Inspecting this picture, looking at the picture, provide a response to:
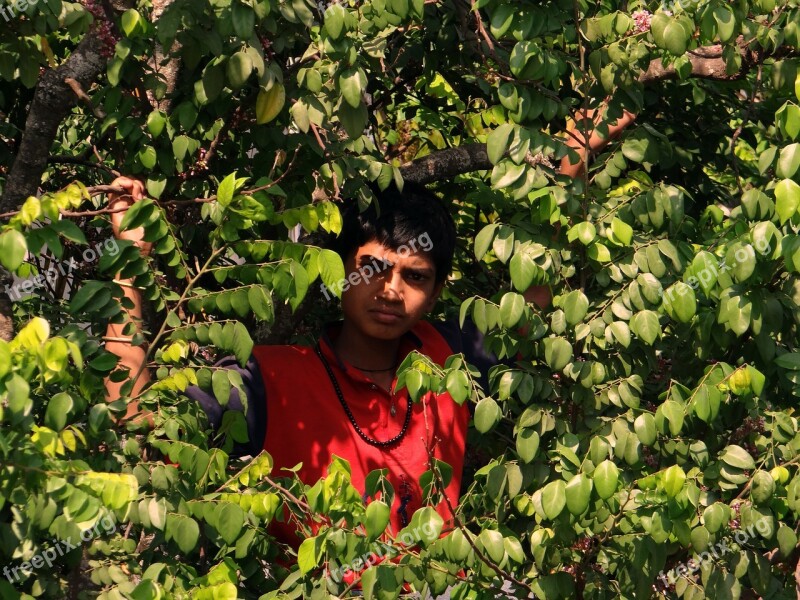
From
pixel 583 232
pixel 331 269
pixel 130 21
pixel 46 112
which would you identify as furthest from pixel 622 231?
pixel 46 112

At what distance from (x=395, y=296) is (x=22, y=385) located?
158 centimetres

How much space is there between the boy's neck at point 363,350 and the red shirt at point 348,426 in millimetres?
53

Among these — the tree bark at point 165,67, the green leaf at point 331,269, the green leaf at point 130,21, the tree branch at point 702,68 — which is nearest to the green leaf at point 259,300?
the green leaf at point 331,269

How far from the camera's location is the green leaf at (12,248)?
74.5 inches

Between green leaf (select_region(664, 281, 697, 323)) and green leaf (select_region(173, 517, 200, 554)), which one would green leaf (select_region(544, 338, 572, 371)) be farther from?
green leaf (select_region(173, 517, 200, 554))

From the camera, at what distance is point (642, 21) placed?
2676 mm

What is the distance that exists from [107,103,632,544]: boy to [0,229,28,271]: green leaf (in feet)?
4.03

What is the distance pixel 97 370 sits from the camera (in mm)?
2268

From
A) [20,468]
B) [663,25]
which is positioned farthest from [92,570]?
[663,25]

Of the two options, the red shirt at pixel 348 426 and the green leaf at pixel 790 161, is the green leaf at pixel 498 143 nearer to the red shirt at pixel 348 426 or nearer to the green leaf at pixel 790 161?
the green leaf at pixel 790 161

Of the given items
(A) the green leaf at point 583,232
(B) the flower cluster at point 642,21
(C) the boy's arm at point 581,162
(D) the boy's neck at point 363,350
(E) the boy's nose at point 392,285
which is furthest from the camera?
(D) the boy's neck at point 363,350

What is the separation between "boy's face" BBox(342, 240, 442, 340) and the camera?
326cm

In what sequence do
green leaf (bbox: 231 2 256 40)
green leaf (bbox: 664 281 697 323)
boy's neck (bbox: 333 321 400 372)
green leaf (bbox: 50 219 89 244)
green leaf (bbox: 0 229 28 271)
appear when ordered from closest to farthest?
green leaf (bbox: 0 229 28 271), green leaf (bbox: 50 219 89 244), green leaf (bbox: 231 2 256 40), green leaf (bbox: 664 281 697 323), boy's neck (bbox: 333 321 400 372)

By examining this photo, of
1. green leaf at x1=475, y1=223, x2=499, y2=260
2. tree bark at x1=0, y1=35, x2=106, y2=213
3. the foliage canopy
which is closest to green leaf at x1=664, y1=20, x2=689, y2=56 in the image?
the foliage canopy
